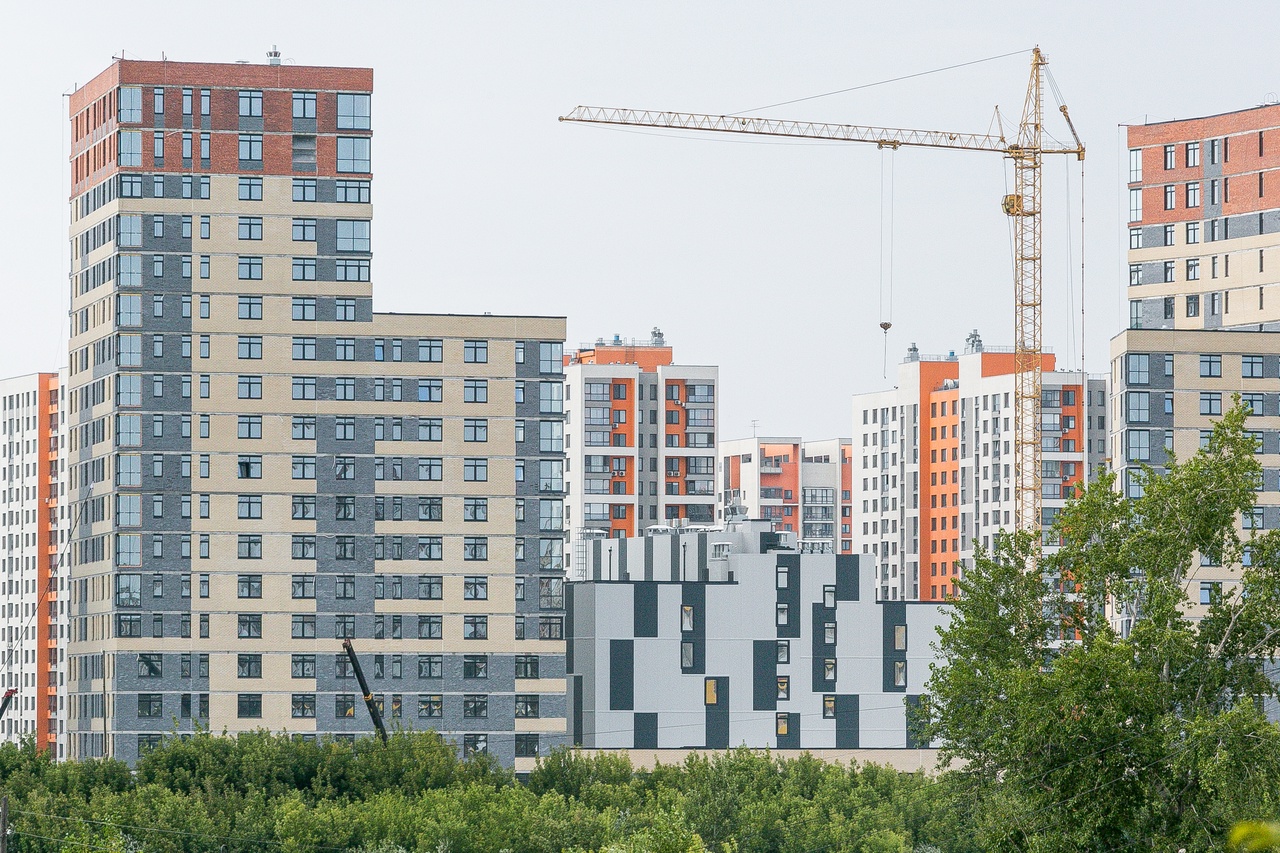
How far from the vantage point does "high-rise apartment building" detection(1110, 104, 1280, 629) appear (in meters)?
150

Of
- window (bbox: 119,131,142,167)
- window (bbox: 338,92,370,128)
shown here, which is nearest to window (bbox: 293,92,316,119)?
window (bbox: 338,92,370,128)

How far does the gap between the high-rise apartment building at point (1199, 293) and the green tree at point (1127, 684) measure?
72677 mm

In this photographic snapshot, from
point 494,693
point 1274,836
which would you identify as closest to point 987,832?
point 1274,836

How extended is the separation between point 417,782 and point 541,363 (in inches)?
1829

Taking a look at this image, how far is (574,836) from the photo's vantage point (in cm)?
9956

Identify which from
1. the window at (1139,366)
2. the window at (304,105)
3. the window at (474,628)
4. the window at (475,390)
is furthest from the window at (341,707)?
the window at (1139,366)

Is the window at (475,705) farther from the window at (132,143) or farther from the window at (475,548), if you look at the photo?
the window at (132,143)

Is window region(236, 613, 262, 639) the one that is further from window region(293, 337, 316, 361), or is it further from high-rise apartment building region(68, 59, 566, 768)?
window region(293, 337, 316, 361)

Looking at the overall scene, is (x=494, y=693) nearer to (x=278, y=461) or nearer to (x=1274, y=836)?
(x=278, y=461)

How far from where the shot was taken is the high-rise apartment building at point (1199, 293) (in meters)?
150

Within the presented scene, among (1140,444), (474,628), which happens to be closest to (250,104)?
(474,628)

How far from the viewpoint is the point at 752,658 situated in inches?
6319

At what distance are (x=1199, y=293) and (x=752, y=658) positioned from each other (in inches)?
1830

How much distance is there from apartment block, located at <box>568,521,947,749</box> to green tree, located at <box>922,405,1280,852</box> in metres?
81.9
